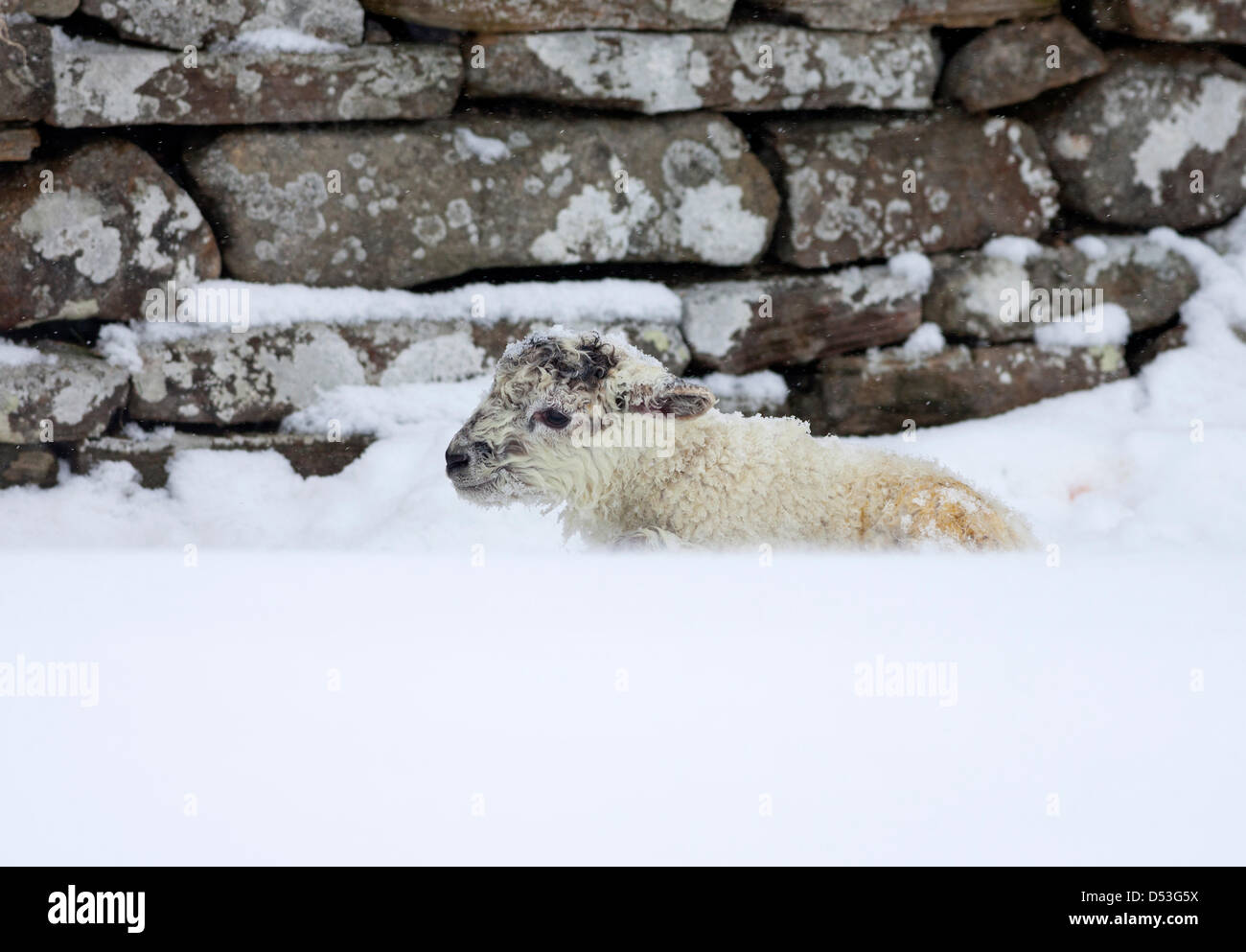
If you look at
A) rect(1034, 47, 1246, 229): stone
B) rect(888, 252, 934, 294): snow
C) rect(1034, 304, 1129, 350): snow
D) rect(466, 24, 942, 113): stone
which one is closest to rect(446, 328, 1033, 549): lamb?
rect(466, 24, 942, 113): stone

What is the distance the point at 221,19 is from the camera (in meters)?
5.17

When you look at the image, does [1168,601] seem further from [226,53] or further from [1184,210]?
[1184,210]

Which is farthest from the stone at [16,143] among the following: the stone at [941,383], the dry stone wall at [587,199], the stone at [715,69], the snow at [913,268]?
the snow at [913,268]

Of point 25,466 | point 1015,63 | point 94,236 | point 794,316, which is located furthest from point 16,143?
point 1015,63

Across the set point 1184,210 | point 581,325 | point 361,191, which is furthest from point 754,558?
point 1184,210

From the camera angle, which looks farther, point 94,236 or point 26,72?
point 94,236

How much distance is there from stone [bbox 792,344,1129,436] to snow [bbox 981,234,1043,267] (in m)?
0.46

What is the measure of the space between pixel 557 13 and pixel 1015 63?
7.83ft

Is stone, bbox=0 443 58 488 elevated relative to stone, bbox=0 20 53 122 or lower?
lower

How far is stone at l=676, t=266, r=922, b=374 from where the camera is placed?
5.96 meters

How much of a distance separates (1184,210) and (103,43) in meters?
5.41

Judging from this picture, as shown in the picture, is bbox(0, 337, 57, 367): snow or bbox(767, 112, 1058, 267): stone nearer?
bbox(0, 337, 57, 367): snow

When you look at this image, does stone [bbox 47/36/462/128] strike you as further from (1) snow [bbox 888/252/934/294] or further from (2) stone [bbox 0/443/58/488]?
(1) snow [bbox 888/252/934/294]

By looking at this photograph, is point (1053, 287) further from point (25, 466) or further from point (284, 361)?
point (25, 466)
